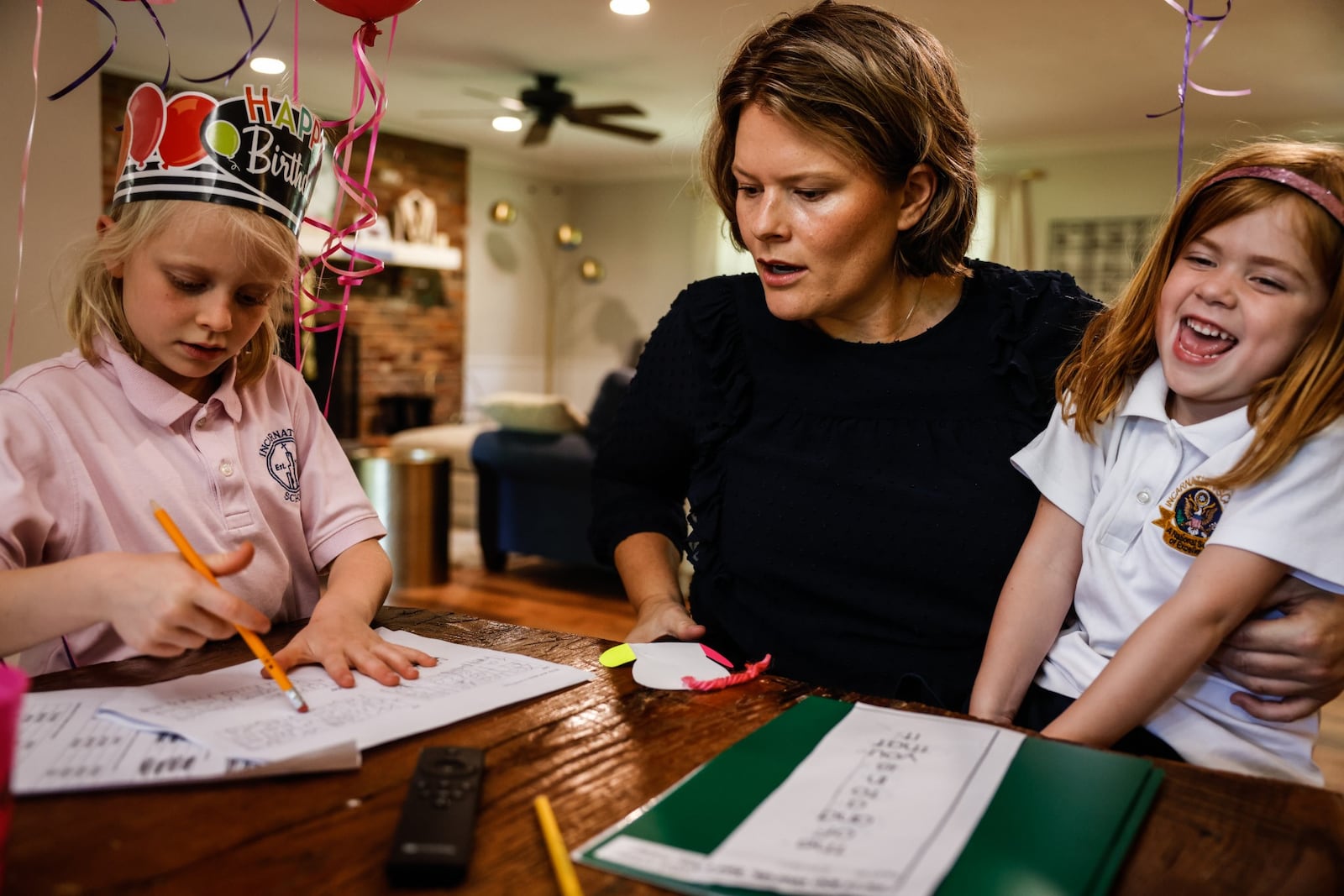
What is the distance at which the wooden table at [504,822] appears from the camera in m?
0.54

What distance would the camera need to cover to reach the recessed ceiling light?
17.1 ft

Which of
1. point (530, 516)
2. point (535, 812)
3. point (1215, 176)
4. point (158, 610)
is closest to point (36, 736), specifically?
point (158, 610)

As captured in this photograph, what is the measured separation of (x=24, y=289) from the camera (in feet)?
6.40

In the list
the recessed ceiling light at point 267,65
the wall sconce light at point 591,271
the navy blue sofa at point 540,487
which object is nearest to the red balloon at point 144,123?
the navy blue sofa at point 540,487

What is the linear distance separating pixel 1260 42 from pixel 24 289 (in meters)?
5.24

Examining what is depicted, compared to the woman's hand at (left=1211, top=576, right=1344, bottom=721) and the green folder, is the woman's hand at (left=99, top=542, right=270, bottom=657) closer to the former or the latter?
the green folder

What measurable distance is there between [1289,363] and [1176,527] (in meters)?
0.19

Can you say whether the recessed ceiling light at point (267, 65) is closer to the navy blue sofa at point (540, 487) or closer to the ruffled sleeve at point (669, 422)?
the navy blue sofa at point (540, 487)

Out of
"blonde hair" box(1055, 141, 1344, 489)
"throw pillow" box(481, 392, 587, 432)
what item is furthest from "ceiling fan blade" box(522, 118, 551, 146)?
"blonde hair" box(1055, 141, 1344, 489)

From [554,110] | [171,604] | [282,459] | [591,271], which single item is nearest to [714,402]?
[282,459]

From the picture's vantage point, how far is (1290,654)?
0.96 metres

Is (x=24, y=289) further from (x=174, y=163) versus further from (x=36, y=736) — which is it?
(x=36, y=736)

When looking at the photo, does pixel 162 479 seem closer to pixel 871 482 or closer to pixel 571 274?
pixel 871 482

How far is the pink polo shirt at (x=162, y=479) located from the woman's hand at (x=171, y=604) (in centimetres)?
23
